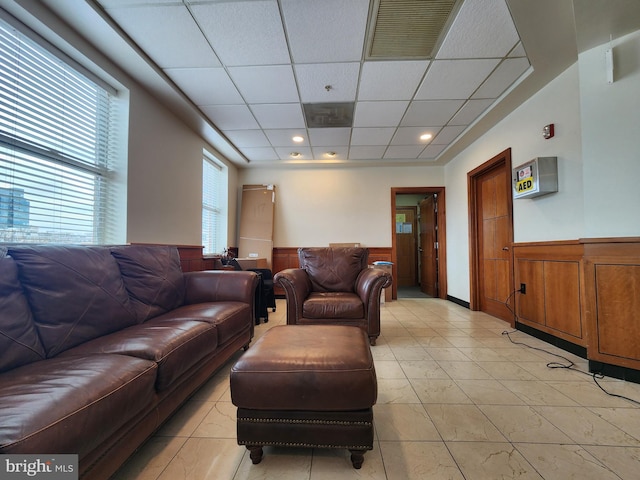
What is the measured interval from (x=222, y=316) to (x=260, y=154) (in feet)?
10.6

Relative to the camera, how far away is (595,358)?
73.8 inches

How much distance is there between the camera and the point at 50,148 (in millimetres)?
1755

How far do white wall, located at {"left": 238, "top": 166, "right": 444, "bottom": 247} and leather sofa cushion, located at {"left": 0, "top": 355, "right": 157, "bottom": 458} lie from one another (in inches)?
154

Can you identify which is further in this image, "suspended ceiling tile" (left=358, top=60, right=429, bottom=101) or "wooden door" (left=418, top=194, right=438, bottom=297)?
"wooden door" (left=418, top=194, right=438, bottom=297)

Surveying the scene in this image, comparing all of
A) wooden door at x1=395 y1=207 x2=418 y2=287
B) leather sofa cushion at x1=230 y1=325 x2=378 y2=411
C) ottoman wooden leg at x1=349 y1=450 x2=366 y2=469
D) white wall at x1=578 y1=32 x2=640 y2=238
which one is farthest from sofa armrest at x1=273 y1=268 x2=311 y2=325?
wooden door at x1=395 y1=207 x2=418 y2=287

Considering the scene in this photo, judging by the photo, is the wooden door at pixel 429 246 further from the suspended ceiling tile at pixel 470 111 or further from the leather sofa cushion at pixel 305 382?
the leather sofa cushion at pixel 305 382

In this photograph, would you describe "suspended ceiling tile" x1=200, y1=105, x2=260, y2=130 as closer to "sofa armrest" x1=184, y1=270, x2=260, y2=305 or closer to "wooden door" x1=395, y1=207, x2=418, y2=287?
"sofa armrest" x1=184, y1=270, x2=260, y2=305

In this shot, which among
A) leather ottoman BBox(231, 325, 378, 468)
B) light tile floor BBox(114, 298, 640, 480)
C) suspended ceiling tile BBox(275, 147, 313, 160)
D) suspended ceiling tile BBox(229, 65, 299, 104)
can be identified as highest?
suspended ceiling tile BBox(229, 65, 299, 104)

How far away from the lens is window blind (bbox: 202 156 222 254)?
12.9 ft

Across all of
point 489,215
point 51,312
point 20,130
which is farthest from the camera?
point 489,215

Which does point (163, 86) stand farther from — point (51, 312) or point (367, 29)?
point (51, 312)

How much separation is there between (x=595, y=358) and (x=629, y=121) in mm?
1700

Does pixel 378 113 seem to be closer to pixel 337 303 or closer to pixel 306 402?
pixel 337 303

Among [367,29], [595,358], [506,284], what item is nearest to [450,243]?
[506,284]
